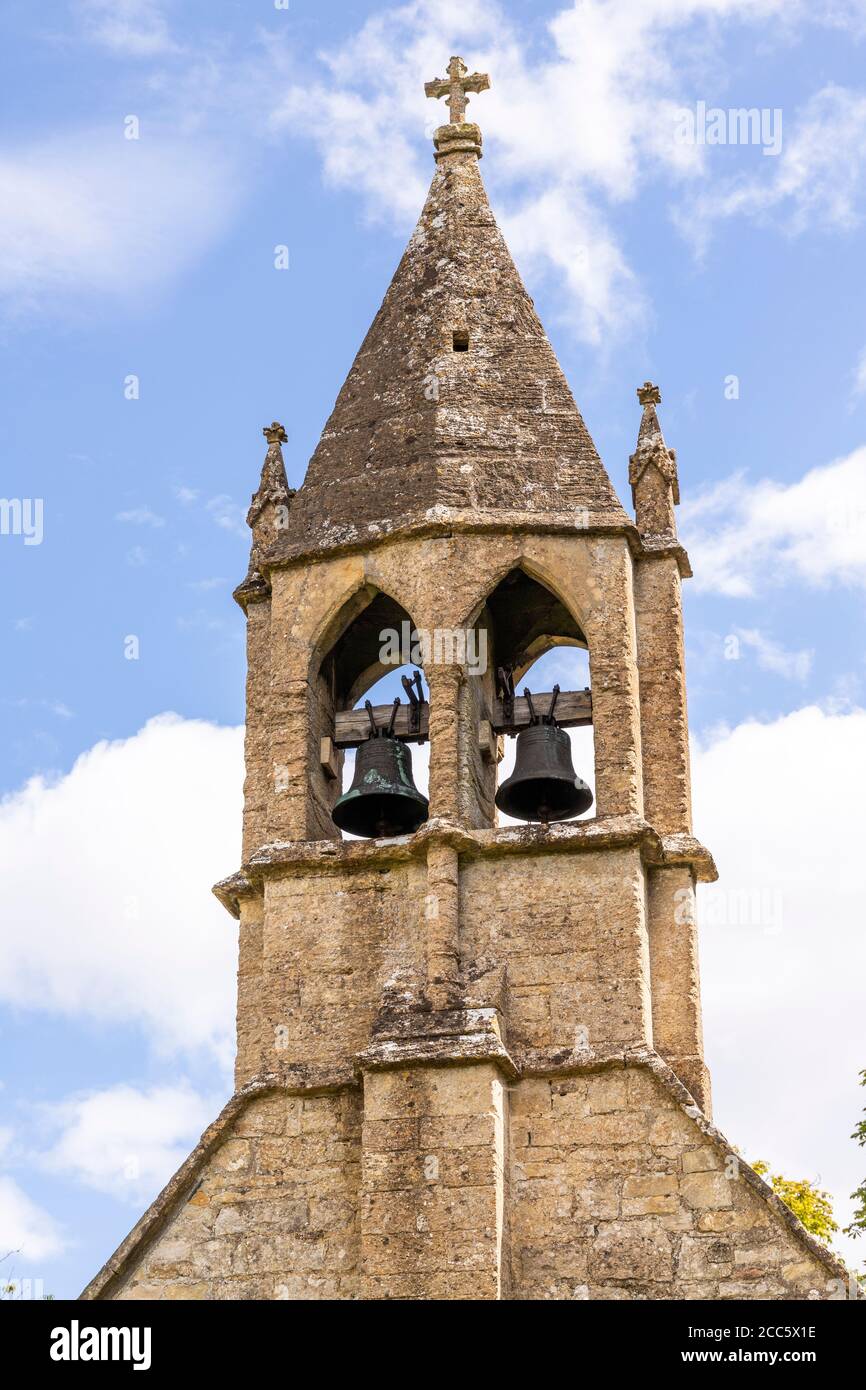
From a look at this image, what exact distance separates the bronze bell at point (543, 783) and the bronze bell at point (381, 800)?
593 mm

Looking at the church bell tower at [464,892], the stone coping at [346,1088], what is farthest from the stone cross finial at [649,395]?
the stone coping at [346,1088]

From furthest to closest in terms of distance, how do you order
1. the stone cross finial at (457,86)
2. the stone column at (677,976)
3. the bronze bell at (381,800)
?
1. the stone cross finial at (457,86)
2. the bronze bell at (381,800)
3. the stone column at (677,976)

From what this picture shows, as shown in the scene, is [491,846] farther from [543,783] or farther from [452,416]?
[452,416]

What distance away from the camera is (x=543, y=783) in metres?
16.5

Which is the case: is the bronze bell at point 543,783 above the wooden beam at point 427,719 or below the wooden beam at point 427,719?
below

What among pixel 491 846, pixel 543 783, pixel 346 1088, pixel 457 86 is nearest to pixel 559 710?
pixel 543 783

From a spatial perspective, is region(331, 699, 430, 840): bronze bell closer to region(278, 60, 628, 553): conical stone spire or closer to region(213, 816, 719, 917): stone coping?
region(213, 816, 719, 917): stone coping

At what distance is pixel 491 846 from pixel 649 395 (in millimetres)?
4226

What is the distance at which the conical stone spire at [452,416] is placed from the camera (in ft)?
55.3

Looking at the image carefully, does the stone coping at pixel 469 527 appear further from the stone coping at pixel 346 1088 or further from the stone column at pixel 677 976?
the stone coping at pixel 346 1088

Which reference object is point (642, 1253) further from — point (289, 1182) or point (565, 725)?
point (565, 725)
